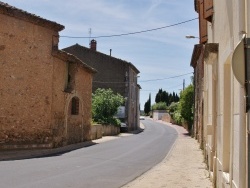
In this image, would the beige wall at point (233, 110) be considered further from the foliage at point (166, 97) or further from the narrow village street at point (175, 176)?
the foliage at point (166, 97)

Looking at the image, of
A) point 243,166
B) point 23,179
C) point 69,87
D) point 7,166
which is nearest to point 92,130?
point 69,87

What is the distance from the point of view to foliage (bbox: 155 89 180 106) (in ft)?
366

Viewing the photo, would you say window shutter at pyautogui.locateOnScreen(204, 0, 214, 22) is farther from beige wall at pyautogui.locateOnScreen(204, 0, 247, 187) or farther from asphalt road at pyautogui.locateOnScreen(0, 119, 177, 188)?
asphalt road at pyautogui.locateOnScreen(0, 119, 177, 188)

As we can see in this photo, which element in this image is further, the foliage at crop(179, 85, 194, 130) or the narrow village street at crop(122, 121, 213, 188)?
the foliage at crop(179, 85, 194, 130)

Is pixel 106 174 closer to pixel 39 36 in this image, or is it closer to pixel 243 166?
pixel 243 166

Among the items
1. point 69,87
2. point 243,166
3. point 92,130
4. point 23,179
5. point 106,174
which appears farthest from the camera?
point 92,130

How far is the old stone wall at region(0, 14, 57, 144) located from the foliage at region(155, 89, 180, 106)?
90.5m

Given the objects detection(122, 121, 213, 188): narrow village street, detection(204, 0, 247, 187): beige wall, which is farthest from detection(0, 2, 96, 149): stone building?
detection(204, 0, 247, 187): beige wall

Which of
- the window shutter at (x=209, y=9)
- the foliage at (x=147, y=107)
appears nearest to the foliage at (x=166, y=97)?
the foliage at (x=147, y=107)

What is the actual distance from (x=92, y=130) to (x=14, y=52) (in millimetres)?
12716

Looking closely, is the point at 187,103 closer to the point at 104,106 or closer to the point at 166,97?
the point at 104,106

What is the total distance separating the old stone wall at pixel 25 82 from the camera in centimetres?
2016

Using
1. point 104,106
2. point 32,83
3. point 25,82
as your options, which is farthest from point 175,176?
point 104,106

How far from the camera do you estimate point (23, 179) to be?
1073 cm
